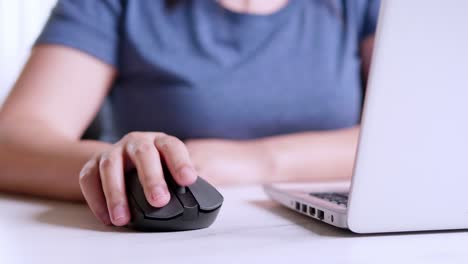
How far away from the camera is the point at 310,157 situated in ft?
2.93

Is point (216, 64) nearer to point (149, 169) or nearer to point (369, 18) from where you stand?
point (369, 18)

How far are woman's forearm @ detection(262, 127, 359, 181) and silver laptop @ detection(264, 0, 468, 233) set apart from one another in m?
0.40

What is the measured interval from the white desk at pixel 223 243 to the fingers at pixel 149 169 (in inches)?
1.3

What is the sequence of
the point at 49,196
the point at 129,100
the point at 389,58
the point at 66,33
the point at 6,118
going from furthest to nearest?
the point at 129,100 < the point at 66,33 < the point at 6,118 < the point at 49,196 < the point at 389,58

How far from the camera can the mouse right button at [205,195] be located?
1.62 ft

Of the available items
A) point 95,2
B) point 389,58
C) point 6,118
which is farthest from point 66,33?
point 389,58

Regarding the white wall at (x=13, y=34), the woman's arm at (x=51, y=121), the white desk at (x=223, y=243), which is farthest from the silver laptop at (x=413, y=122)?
the white wall at (x=13, y=34)

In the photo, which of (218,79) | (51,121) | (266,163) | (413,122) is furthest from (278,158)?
(413,122)

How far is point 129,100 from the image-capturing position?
41.4 inches

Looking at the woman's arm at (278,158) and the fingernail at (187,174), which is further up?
the fingernail at (187,174)

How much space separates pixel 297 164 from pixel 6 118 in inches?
16.4

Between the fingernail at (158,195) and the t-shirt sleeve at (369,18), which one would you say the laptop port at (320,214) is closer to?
the fingernail at (158,195)

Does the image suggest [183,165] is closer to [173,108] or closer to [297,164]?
[297,164]

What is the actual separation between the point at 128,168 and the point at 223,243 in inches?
4.8
